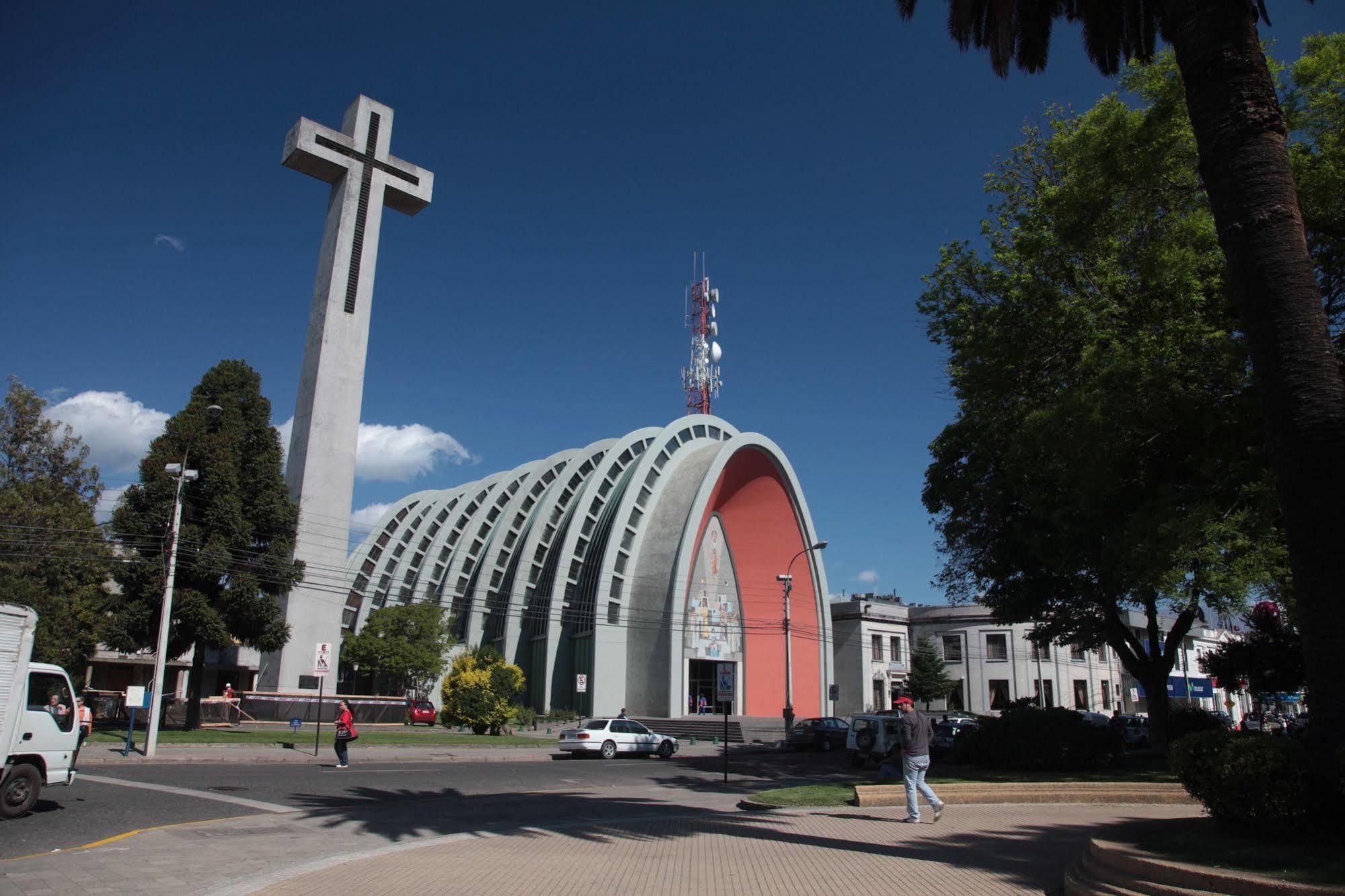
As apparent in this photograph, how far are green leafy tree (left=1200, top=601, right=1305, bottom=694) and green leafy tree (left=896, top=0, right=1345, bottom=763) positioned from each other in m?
26.9

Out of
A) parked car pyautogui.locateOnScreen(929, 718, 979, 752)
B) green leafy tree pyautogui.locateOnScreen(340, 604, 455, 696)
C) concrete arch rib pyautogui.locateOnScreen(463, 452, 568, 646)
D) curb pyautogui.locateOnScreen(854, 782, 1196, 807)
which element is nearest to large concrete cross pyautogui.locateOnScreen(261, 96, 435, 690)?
green leafy tree pyautogui.locateOnScreen(340, 604, 455, 696)

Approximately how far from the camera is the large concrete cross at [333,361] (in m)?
41.5

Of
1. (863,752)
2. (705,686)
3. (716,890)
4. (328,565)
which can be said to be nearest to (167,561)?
(328,565)

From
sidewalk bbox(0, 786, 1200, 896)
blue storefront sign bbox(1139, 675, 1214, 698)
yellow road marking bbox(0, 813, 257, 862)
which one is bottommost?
yellow road marking bbox(0, 813, 257, 862)

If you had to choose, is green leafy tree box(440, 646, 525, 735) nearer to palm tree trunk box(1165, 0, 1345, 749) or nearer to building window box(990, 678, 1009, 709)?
palm tree trunk box(1165, 0, 1345, 749)

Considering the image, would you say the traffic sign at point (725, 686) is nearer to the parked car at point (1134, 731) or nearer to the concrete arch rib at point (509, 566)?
the parked car at point (1134, 731)

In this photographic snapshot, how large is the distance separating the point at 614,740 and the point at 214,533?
584 inches

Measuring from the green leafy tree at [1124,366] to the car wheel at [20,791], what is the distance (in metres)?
15.5

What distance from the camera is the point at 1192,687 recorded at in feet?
216

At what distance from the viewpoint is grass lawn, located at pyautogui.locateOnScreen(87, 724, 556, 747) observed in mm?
26203

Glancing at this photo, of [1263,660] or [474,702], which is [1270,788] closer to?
[1263,660]

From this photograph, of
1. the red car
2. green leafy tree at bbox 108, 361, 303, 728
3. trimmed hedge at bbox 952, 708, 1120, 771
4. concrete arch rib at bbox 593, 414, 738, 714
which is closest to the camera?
trimmed hedge at bbox 952, 708, 1120, 771

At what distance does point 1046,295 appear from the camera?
17.0 metres

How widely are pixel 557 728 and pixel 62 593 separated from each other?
23.4 meters
